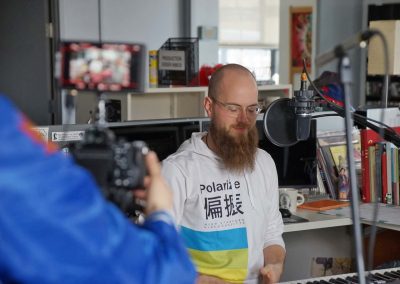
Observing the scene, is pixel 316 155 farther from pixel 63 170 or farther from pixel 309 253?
pixel 63 170

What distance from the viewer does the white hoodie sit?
2.30 meters

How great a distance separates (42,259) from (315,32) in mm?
8448

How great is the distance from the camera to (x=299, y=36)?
9336mm

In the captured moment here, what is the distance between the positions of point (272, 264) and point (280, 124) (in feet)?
2.09

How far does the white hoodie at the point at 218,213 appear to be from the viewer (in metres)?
2.30

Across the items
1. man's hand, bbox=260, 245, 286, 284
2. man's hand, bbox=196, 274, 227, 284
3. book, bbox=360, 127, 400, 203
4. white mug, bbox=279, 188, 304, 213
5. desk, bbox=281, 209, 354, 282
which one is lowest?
desk, bbox=281, 209, 354, 282

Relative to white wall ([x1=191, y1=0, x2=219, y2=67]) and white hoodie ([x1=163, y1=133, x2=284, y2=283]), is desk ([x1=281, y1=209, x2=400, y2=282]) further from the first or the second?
white wall ([x1=191, y1=0, x2=219, y2=67])

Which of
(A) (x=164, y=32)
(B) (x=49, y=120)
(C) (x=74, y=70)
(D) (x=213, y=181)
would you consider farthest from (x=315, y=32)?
(C) (x=74, y=70)

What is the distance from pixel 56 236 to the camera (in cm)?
92

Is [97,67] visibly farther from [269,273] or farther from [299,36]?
[299,36]

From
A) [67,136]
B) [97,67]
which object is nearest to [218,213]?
[67,136]

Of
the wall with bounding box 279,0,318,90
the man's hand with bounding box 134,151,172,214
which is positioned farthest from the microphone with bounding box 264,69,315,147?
the wall with bounding box 279,0,318,90

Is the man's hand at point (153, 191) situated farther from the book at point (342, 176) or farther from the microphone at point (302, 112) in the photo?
the book at point (342, 176)

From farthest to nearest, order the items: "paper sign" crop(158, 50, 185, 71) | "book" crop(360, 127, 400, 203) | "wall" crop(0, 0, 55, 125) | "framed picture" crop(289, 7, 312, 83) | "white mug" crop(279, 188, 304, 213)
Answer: "framed picture" crop(289, 7, 312, 83) < "wall" crop(0, 0, 55, 125) < "paper sign" crop(158, 50, 185, 71) < "book" crop(360, 127, 400, 203) < "white mug" crop(279, 188, 304, 213)
